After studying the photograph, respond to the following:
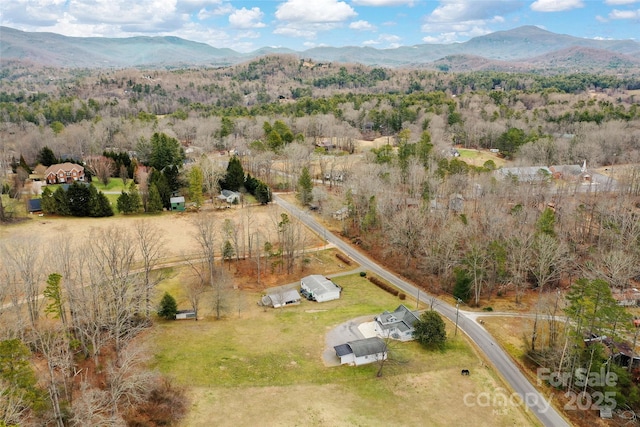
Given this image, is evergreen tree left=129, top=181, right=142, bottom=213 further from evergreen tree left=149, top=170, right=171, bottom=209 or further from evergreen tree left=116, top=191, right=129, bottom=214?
evergreen tree left=149, top=170, right=171, bottom=209

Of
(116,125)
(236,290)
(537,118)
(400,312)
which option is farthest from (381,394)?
(537,118)

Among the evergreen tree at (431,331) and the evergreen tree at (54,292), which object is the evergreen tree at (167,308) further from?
the evergreen tree at (431,331)

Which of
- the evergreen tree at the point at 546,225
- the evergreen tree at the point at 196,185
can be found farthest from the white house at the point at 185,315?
the evergreen tree at the point at 546,225

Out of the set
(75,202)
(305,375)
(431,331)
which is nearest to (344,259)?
(431,331)

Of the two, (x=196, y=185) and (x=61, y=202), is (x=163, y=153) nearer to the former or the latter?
(x=196, y=185)

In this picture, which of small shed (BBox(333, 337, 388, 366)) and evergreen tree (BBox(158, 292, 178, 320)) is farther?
evergreen tree (BBox(158, 292, 178, 320))

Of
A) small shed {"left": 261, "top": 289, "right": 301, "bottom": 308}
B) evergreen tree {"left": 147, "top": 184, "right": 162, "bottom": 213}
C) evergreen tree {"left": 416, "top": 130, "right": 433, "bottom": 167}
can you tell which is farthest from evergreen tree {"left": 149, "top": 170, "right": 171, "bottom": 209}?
evergreen tree {"left": 416, "top": 130, "right": 433, "bottom": 167}

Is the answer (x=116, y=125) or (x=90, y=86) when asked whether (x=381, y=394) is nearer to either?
(x=116, y=125)
